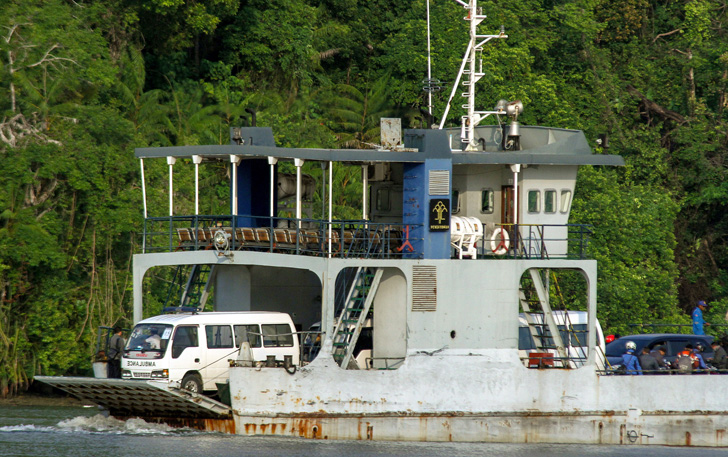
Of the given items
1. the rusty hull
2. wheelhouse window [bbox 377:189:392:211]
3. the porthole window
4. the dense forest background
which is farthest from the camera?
the dense forest background

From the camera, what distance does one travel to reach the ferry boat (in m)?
21.5

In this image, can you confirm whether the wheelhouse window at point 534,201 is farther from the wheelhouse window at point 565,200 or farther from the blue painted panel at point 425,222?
the blue painted panel at point 425,222

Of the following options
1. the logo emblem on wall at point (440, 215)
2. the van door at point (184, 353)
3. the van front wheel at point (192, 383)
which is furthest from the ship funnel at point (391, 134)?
the van front wheel at point (192, 383)

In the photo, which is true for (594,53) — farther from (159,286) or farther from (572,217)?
(159,286)

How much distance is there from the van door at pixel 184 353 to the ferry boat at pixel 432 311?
0.64m

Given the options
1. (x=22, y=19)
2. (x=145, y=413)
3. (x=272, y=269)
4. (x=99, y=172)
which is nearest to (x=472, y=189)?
(x=272, y=269)

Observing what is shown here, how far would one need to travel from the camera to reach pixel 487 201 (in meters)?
24.9

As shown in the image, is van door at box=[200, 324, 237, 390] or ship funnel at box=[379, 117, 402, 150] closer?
van door at box=[200, 324, 237, 390]

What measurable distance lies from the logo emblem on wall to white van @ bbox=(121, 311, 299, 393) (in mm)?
3675

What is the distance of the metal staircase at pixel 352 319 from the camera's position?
22375 millimetres

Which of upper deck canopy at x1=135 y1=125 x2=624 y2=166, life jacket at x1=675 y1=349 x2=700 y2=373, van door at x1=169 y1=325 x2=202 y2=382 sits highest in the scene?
upper deck canopy at x1=135 y1=125 x2=624 y2=166

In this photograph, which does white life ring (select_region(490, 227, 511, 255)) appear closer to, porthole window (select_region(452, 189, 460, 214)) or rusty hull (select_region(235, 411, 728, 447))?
porthole window (select_region(452, 189, 460, 214))

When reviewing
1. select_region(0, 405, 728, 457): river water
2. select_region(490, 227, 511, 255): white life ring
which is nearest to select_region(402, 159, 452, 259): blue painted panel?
select_region(490, 227, 511, 255): white life ring

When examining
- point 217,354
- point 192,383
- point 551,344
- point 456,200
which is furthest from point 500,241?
point 192,383
